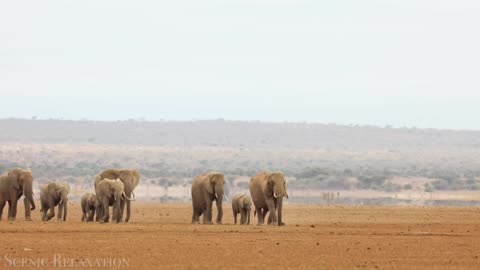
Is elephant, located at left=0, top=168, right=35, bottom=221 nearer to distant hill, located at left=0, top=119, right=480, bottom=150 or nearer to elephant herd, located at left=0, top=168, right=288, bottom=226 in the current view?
elephant herd, located at left=0, top=168, right=288, bottom=226

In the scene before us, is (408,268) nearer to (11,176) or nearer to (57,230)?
(57,230)

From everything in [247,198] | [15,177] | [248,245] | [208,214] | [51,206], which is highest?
[15,177]

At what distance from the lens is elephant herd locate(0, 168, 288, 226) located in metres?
45.3

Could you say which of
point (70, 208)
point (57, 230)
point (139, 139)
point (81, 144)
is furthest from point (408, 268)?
point (139, 139)

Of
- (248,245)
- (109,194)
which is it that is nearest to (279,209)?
(109,194)

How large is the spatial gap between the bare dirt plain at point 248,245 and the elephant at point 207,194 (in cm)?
113

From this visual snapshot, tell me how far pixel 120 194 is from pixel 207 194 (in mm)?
3358

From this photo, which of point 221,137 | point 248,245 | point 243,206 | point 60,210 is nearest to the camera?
point 248,245

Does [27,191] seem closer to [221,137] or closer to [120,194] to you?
[120,194]

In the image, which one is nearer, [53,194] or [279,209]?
[279,209]

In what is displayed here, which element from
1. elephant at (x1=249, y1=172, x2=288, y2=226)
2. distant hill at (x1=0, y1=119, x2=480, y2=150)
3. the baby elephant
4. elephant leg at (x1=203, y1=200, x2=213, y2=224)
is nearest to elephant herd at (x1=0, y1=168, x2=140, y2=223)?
elephant leg at (x1=203, y1=200, x2=213, y2=224)

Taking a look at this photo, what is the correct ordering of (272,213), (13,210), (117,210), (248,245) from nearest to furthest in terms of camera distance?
1. (248,245)
2. (117,210)
3. (272,213)
4. (13,210)

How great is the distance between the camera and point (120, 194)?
45062 mm

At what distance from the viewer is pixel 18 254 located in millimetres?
31766
